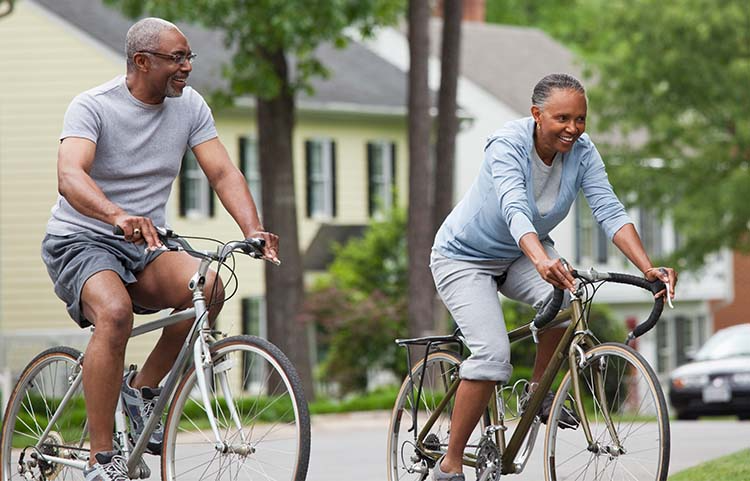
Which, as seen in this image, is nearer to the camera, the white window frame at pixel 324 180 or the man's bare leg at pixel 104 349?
the man's bare leg at pixel 104 349

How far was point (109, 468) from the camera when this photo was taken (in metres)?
6.29

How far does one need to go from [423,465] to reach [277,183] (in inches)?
565

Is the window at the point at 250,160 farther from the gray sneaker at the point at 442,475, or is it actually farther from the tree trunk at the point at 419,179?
the gray sneaker at the point at 442,475

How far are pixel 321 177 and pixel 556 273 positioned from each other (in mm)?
29346

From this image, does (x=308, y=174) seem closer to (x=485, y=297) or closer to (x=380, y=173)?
(x=380, y=173)

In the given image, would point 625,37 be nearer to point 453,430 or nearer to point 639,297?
point 639,297

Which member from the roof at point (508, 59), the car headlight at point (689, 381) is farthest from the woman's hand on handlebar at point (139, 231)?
the roof at point (508, 59)

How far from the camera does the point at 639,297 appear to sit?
45719 millimetres

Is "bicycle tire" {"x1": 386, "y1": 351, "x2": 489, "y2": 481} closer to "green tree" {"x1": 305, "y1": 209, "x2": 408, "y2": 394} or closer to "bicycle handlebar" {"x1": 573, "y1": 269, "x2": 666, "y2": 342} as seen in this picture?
"bicycle handlebar" {"x1": 573, "y1": 269, "x2": 666, "y2": 342}

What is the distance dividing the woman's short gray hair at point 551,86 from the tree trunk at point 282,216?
14539 mm

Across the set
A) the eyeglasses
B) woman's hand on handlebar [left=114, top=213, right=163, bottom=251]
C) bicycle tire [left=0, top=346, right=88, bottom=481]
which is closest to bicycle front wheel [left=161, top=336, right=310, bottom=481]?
woman's hand on handlebar [left=114, top=213, right=163, bottom=251]

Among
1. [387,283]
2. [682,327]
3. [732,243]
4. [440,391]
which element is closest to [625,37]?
[732,243]

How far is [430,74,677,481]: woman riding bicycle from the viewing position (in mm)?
6305

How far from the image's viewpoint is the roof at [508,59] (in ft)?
140
